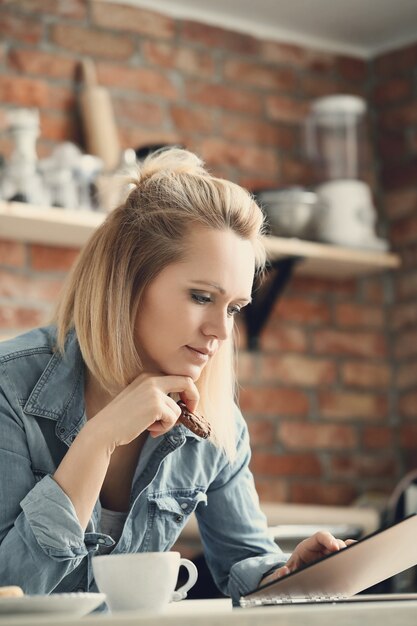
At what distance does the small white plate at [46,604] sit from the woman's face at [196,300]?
649mm

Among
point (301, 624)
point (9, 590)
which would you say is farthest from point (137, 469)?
point (301, 624)

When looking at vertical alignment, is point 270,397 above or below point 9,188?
below

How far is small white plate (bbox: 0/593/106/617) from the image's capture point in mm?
844

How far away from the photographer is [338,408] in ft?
11.2

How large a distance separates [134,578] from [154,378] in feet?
1.46

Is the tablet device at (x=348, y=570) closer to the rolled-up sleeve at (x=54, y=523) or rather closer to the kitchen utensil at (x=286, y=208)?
the rolled-up sleeve at (x=54, y=523)

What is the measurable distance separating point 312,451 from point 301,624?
2.62 m

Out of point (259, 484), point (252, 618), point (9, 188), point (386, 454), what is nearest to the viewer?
point (252, 618)

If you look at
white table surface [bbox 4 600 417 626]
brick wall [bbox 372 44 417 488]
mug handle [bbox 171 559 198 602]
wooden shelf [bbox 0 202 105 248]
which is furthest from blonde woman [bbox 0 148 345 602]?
brick wall [bbox 372 44 417 488]

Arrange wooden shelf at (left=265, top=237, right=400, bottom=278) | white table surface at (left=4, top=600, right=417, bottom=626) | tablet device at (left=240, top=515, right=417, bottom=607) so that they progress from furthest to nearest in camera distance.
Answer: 1. wooden shelf at (left=265, top=237, right=400, bottom=278)
2. tablet device at (left=240, top=515, right=417, bottom=607)
3. white table surface at (left=4, top=600, right=417, bottom=626)

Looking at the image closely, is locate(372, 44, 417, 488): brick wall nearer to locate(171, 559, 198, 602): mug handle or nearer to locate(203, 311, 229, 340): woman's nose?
locate(203, 311, 229, 340): woman's nose

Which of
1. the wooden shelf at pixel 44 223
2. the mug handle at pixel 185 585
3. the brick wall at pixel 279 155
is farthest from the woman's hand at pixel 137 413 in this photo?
the brick wall at pixel 279 155

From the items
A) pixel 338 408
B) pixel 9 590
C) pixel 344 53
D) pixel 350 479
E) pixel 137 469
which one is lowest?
pixel 350 479

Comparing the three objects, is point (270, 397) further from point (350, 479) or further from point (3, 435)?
point (3, 435)
